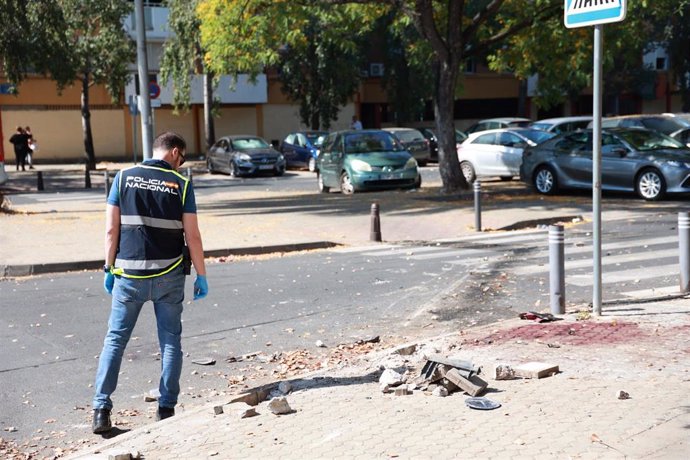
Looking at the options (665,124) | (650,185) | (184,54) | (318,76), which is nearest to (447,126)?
(650,185)

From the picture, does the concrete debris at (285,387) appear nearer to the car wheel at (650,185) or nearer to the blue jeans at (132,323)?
the blue jeans at (132,323)

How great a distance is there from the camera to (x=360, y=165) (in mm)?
23828

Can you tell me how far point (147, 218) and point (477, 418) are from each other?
94.6 inches

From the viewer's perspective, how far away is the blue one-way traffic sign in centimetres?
820

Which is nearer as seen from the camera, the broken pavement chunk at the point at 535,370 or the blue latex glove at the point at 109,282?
the blue latex glove at the point at 109,282

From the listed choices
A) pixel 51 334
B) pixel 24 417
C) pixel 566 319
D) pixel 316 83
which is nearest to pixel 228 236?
pixel 51 334

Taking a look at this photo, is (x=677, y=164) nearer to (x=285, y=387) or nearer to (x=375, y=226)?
(x=375, y=226)

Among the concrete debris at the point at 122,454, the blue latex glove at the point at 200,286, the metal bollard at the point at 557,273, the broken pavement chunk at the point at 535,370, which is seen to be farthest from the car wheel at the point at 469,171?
the concrete debris at the point at 122,454

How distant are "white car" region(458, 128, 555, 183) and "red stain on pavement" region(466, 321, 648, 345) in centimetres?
1901

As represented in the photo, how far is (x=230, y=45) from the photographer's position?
23062 millimetres

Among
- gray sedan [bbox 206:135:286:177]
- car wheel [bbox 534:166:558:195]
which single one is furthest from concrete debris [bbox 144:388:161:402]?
gray sedan [bbox 206:135:286:177]

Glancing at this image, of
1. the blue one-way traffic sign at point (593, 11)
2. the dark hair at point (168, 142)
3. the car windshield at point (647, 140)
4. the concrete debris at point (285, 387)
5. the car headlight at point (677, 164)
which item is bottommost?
the concrete debris at point (285, 387)

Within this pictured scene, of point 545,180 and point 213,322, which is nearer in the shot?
point 213,322

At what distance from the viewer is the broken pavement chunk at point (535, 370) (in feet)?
21.7
